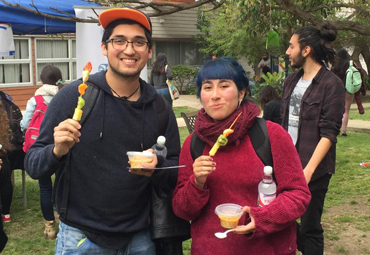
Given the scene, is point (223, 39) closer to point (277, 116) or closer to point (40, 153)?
point (277, 116)

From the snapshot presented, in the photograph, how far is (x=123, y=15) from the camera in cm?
254

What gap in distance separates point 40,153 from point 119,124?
0.43m

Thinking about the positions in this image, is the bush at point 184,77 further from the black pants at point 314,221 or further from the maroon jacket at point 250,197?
the maroon jacket at point 250,197

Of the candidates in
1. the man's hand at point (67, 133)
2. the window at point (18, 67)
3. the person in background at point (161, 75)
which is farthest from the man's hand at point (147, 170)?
the window at point (18, 67)

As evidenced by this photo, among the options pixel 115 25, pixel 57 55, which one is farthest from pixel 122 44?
pixel 57 55

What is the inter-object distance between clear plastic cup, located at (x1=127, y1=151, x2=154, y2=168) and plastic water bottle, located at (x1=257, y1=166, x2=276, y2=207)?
554mm

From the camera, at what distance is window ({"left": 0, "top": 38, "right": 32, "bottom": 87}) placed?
701 inches

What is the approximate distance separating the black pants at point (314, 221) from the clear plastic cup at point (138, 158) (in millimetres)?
2008

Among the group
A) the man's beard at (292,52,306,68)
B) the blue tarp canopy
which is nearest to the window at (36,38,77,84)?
the blue tarp canopy

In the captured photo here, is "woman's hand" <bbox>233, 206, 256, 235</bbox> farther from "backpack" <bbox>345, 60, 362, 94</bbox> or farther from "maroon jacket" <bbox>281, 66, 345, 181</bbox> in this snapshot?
"backpack" <bbox>345, 60, 362, 94</bbox>

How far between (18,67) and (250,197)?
17374 millimetres

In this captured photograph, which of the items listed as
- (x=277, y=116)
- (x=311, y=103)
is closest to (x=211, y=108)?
(x=311, y=103)

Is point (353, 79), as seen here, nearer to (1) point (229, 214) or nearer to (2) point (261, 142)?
(2) point (261, 142)

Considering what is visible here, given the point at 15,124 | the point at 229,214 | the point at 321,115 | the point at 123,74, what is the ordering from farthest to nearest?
the point at 15,124 → the point at 321,115 → the point at 123,74 → the point at 229,214
